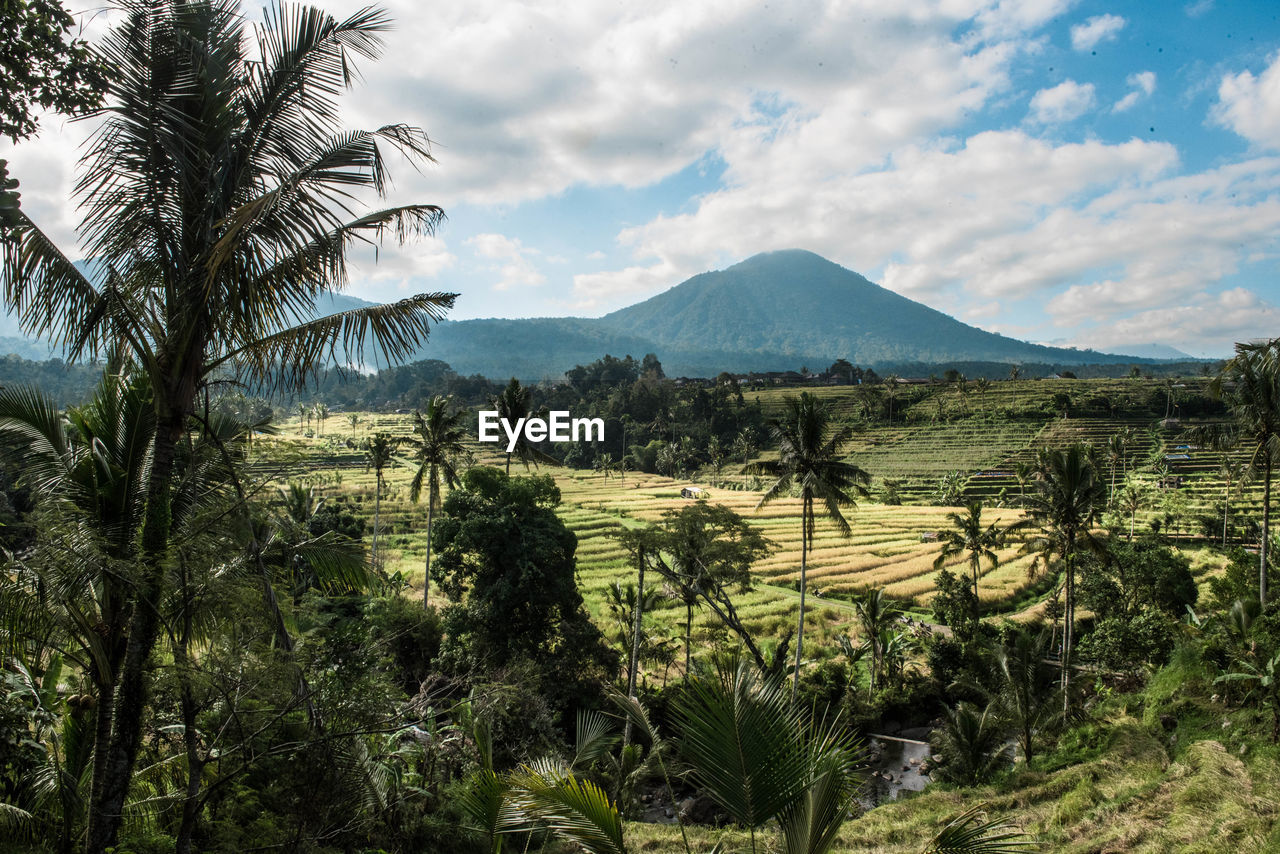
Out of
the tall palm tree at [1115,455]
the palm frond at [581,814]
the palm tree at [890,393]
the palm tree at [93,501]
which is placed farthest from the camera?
the palm tree at [890,393]

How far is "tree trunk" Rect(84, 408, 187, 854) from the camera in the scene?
14.8ft

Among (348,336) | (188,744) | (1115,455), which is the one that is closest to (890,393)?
(1115,455)

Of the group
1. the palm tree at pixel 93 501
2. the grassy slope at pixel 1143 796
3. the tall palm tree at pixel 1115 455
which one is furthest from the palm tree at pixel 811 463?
the tall palm tree at pixel 1115 455

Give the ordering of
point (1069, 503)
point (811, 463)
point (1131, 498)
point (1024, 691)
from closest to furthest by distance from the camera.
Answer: point (1024, 691) → point (1069, 503) → point (811, 463) → point (1131, 498)

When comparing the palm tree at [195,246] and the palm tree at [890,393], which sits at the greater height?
the palm tree at [890,393]

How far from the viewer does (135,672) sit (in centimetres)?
456

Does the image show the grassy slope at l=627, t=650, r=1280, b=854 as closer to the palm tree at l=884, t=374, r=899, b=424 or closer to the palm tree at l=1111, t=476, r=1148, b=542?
the palm tree at l=1111, t=476, r=1148, b=542

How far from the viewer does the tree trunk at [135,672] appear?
14.8 feet

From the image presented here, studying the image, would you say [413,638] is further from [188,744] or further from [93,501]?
[188,744]

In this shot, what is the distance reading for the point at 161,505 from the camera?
4.78 metres

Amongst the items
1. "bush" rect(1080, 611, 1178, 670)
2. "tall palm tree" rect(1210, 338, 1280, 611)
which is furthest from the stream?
"tall palm tree" rect(1210, 338, 1280, 611)

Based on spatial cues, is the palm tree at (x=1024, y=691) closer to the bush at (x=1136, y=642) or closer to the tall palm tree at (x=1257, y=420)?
the bush at (x=1136, y=642)

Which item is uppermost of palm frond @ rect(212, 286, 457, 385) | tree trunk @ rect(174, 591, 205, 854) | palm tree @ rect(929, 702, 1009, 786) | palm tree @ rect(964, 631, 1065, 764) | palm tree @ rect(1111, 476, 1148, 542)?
palm frond @ rect(212, 286, 457, 385)

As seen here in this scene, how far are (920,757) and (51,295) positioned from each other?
2481cm
